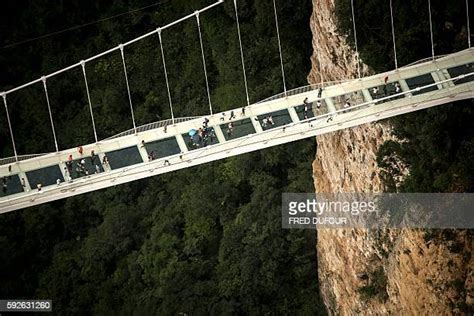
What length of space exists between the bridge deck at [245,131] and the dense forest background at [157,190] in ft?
29.8

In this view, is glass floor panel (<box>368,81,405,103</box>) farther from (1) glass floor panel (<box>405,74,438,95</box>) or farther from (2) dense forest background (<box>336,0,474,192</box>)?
(2) dense forest background (<box>336,0,474,192</box>)

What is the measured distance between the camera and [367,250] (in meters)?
50.6

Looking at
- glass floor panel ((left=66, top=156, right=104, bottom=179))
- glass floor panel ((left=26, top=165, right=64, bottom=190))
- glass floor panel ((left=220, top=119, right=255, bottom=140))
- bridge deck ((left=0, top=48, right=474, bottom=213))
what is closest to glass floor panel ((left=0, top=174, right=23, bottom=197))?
bridge deck ((left=0, top=48, right=474, bottom=213))

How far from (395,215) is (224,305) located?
1051 centimetres

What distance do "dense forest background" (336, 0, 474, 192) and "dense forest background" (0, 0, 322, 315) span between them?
8574 millimetres

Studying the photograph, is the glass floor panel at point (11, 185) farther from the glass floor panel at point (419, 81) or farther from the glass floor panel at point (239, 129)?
the glass floor panel at point (419, 81)

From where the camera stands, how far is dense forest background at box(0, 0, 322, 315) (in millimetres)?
57219

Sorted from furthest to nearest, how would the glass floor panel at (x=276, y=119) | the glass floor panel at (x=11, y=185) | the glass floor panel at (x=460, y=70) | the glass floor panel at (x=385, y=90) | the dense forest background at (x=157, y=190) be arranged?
the dense forest background at (x=157, y=190) → the glass floor panel at (x=276, y=119) → the glass floor panel at (x=11, y=185) → the glass floor panel at (x=385, y=90) → the glass floor panel at (x=460, y=70)

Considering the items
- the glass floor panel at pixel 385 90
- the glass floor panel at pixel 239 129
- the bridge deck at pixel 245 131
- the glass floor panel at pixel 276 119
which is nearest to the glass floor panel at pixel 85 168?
the bridge deck at pixel 245 131

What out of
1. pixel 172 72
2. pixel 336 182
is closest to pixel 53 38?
pixel 172 72

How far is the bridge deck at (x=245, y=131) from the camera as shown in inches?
1866

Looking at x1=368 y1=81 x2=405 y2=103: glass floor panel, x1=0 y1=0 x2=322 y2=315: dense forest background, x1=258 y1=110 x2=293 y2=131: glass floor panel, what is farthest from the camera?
x1=0 y1=0 x2=322 y2=315: dense forest background

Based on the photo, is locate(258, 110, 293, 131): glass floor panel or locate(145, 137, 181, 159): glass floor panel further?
locate(258, 110, 293, 131): glass floor panel

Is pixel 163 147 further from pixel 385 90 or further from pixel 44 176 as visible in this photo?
pixel 385 90
